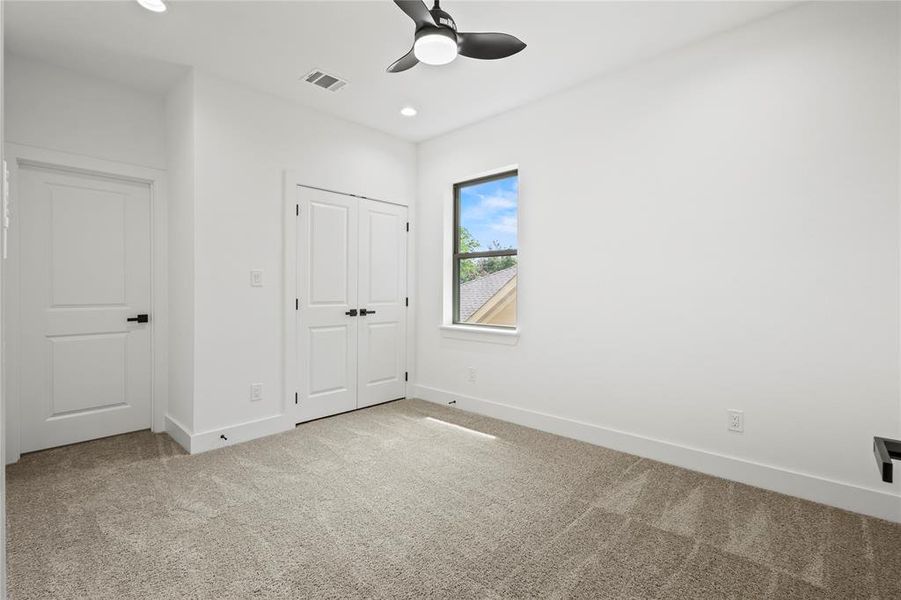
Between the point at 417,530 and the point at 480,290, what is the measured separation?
2.52 metres

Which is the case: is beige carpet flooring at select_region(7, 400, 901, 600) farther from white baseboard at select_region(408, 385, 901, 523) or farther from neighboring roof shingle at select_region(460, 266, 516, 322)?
neighboring roof shingle at select_region(460, 266, 516, 322)

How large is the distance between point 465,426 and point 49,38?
149 inches

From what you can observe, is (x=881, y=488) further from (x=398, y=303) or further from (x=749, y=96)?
(x=398, y=303)

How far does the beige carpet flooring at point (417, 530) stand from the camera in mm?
1895

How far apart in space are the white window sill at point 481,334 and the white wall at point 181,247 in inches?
84.2

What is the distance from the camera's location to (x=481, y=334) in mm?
4188

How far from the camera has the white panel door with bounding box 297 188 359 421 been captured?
390 cm

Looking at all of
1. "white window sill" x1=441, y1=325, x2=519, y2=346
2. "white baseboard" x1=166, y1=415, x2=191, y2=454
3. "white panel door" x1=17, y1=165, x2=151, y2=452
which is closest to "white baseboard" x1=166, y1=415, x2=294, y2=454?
"white baseboard" x1=166, y1=415, x2=191, y2=454

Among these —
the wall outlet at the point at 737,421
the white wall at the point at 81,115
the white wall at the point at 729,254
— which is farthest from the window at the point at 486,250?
the white wall at the point at 81,115

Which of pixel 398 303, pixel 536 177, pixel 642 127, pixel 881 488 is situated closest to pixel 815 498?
pixel 881 488

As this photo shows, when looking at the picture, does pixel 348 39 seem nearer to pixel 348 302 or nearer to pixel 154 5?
pixel 154 5

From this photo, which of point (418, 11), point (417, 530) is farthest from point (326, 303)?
point (418, 11)

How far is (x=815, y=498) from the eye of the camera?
2.56 m

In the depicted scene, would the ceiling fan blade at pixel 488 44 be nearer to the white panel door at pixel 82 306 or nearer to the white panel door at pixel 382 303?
the white panel door at pixel 382 303
